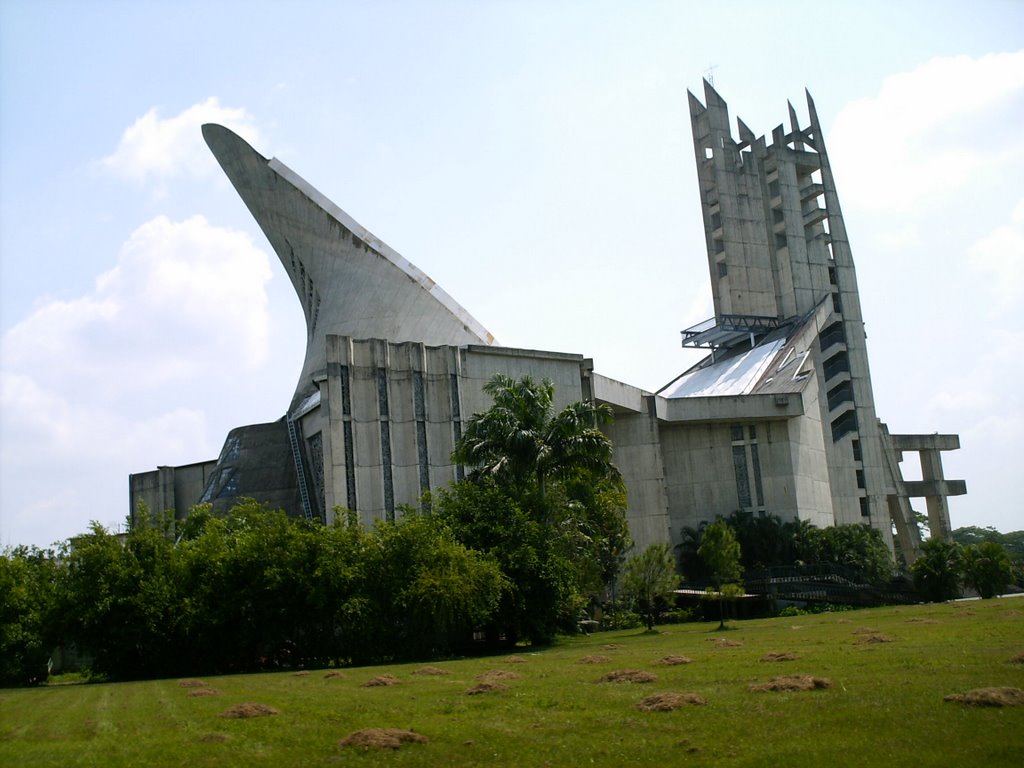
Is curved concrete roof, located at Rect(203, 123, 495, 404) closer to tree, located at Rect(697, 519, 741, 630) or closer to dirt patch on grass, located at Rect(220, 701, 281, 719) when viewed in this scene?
tree, located at Rect(697, 519, 741, 630)

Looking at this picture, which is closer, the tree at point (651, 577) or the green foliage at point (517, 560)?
the green foliage at point (517, 560)

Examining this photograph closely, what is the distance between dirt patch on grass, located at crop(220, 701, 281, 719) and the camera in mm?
14281

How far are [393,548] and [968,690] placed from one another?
18.1 m

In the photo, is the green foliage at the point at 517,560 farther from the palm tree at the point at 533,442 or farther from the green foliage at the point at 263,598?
the green foliage at the point at 263,598

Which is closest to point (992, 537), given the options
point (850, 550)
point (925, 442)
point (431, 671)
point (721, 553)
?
point (925, 442)

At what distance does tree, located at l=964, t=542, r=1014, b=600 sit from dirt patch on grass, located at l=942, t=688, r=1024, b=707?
3147 centimetres

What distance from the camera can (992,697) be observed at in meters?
11.2

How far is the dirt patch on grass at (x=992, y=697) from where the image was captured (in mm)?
11125

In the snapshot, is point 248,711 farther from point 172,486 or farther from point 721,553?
point 172,486

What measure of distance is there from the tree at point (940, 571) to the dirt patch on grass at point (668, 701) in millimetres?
32178

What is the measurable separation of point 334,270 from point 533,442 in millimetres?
23149

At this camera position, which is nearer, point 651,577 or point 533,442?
point 533,442

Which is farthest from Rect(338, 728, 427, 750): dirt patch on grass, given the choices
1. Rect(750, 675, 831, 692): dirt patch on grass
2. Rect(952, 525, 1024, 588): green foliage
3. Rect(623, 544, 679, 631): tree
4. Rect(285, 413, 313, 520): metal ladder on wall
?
Rect(952, 525, 1024, 588): green foliage

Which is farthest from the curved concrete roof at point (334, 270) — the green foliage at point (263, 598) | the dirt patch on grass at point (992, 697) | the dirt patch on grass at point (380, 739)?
the dirt patch on grass at point (992, 697)
